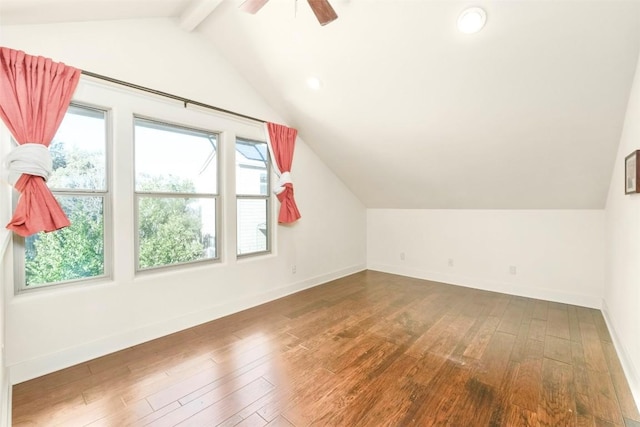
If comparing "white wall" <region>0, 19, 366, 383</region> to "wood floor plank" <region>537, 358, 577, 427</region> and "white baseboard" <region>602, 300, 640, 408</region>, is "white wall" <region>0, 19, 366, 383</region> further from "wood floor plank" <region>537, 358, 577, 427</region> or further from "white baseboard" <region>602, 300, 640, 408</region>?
"white baseboard" <region>602, 300, 640, 408</region>

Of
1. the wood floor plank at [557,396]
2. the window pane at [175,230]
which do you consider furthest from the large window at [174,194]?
the wood floor plank at [557,396]

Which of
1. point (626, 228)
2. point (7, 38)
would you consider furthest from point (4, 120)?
point (626, 228)

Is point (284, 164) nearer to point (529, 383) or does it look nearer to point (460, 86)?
point (460, 86)

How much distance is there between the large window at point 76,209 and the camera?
7.22 ft

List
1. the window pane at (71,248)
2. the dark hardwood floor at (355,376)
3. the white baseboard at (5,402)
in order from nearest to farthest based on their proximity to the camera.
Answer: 1. the white baseboard at (5,402)
2. the dark hardwood floor at (355,376)
3. the window pane at (71,248)

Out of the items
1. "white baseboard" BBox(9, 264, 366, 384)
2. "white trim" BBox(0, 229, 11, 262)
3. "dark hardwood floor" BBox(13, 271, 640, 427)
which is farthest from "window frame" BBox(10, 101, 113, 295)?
"dark hardwood floor" BBox(13, 271, 640, 427)

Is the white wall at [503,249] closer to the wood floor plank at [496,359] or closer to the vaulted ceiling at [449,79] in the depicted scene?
the vaulted ceiling at [449,79]

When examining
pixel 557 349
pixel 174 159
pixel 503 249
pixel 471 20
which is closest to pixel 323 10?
pixel 471 20

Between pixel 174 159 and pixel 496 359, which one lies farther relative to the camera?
pixel 174 159

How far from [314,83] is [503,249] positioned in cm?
344

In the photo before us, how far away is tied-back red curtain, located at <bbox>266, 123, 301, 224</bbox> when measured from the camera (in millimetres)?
3713

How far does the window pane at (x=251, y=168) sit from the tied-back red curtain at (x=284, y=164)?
0.57 ft

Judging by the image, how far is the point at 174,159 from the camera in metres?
2.97

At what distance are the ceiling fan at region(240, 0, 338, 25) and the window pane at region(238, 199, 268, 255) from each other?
81.0 inches
